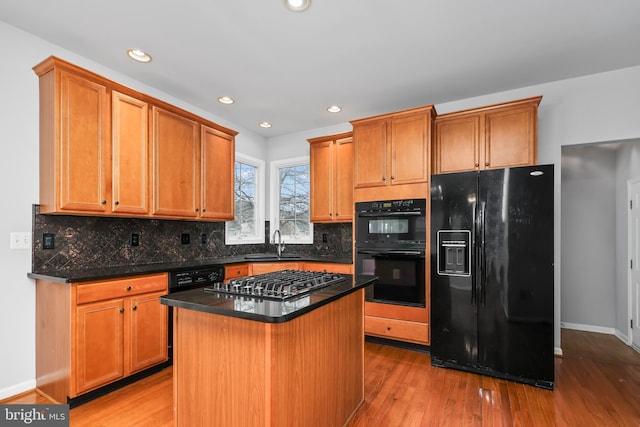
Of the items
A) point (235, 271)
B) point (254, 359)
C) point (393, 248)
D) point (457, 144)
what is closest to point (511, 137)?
point (457, 144)

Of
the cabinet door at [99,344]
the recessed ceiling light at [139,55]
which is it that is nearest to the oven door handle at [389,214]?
Answer: the cabinet door at [99,344]

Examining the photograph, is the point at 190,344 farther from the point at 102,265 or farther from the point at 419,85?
the point at 419,85

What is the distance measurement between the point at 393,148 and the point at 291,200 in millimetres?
1947

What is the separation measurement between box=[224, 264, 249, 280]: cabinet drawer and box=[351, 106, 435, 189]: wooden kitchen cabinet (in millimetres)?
1609

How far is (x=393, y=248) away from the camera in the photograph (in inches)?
134

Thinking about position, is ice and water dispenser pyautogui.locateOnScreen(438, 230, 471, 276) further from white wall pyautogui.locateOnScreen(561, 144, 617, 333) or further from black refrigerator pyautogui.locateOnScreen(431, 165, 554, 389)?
white wall pyautogui.locateOnScreen(561, 144, 617, 333)

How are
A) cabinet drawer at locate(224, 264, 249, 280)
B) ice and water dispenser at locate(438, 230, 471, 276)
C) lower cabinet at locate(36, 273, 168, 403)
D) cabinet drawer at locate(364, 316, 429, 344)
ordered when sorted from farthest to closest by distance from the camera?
cabinet drawer at locate(224, 264, 249, 280) → cabinet drawer at locate(364, 316, 429, 344) → ice and water dispenser at locate(438, 230, 471, 276) → lower cabinet at locate(36, 273, 168, 403)

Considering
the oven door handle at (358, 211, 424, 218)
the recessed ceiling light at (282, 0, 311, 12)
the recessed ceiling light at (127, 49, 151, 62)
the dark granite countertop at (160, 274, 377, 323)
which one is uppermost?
the recessed ceiling light at (282, 0, 311, 12)

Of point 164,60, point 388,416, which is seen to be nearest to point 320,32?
point 164,60

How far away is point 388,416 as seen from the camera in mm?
2131

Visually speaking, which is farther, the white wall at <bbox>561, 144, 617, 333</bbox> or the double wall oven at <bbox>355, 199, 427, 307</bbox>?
the white wall at <bbox>561, 144, 617, 333</bbox>

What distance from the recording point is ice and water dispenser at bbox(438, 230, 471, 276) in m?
2.84

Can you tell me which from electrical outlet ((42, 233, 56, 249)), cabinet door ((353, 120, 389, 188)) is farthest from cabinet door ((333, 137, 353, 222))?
electrical outlet ((42, 233, 56, 249))

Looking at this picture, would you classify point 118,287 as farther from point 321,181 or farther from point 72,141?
point 321,181
